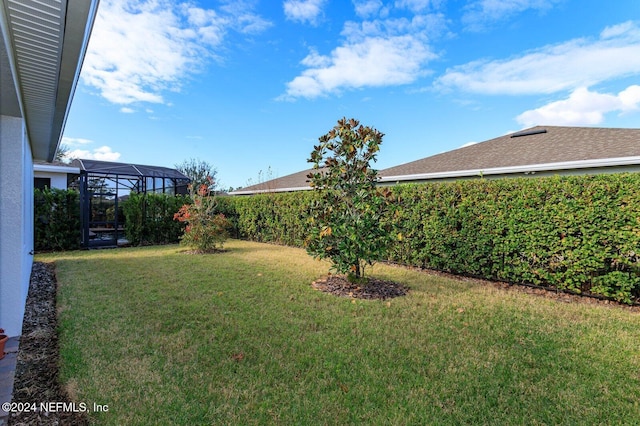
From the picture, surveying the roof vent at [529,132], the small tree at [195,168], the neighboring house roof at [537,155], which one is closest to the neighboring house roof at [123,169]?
the neighboring house roof at [537,155]

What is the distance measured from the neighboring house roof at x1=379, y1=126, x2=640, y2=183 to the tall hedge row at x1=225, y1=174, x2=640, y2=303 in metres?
2.24

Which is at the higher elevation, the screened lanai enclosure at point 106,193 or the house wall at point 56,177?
the house wall at point 56,177

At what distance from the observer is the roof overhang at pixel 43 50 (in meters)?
2.56

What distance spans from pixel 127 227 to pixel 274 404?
13.1 m

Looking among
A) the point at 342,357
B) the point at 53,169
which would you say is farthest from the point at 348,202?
the point at 53,169

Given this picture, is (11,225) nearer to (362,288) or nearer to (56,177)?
(362,288)

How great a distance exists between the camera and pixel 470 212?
729cm

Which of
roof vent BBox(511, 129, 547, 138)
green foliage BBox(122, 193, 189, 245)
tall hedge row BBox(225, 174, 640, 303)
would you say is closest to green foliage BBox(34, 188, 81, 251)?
green foliage BBox(122, 193, 189, 245)

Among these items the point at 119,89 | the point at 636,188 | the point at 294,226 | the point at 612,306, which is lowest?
the point at 612,306

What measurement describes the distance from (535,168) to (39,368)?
1049cm

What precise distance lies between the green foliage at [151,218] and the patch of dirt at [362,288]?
8.59 metres

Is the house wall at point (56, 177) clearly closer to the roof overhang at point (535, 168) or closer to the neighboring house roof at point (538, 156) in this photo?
the neighboring house roof at point (538, 156)

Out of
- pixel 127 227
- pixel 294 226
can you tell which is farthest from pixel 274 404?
pixel 127 227

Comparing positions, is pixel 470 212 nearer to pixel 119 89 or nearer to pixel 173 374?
pixel 173 374
